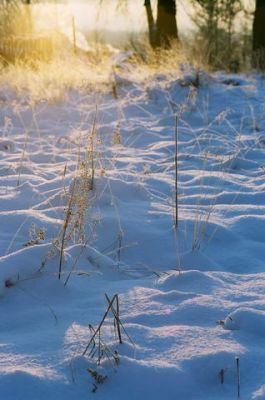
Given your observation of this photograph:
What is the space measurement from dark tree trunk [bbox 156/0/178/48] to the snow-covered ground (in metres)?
8.75

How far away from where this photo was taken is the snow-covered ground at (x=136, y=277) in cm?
146

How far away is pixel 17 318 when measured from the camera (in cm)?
180

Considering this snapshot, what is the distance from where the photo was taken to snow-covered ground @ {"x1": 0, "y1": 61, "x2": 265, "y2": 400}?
1459 mm

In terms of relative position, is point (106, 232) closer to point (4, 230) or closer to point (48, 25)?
point (4, 230)

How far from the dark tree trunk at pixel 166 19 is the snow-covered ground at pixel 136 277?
345 inches

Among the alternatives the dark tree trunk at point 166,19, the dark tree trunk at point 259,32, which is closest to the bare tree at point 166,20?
the dark tree trunk at point 166,19

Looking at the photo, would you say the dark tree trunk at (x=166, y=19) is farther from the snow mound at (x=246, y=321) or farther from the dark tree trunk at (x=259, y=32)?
the snow mound at (x=246, y=321)

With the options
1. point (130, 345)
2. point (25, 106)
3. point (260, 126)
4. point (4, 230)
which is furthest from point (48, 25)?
point (130, 345)

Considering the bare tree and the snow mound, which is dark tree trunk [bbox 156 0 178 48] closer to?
the bare tree

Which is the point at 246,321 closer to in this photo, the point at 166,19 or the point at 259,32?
the point at 259,32

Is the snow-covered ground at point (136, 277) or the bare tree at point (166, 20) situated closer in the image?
the snow-covered ground at point (136, 277)

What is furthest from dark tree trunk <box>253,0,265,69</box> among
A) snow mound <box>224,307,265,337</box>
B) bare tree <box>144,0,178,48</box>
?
snow mound <box>224,307,265,337</box>

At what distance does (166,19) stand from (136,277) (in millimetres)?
11312

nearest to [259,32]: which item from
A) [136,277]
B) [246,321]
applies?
[136,277]
